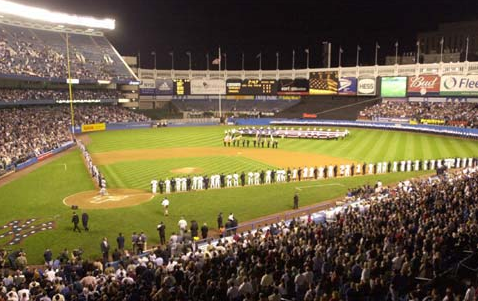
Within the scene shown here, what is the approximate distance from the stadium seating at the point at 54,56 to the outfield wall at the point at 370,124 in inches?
1024

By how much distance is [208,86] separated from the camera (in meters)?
91.0

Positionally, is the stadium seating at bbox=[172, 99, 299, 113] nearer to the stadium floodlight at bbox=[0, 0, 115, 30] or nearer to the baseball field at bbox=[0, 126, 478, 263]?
the stadium floodlight at bbox=[0, 0, 115, 30]

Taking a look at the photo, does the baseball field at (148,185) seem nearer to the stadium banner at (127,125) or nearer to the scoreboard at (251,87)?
the stadium banner at (127,125)

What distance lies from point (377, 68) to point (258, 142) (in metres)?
41.4

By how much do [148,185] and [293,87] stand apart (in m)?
60.8

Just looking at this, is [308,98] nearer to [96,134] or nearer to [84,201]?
[96,134]

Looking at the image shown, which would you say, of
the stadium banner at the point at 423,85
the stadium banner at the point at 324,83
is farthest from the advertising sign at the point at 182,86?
the stadium banner at the point at 423,85

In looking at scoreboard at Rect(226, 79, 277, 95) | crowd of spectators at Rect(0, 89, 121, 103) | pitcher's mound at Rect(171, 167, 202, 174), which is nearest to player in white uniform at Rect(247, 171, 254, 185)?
pitcher's mound at Rect(171, 167, 202, 174)

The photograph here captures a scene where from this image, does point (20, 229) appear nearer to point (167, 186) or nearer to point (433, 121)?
point (167, 186)

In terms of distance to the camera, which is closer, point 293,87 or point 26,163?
point 26,163

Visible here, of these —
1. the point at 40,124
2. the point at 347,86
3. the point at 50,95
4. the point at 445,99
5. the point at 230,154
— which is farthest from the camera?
the point at 347,86

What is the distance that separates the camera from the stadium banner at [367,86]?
76.6 metres

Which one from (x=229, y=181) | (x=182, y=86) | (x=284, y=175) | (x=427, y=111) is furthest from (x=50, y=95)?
(x=427, y=111)

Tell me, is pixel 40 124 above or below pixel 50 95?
below
